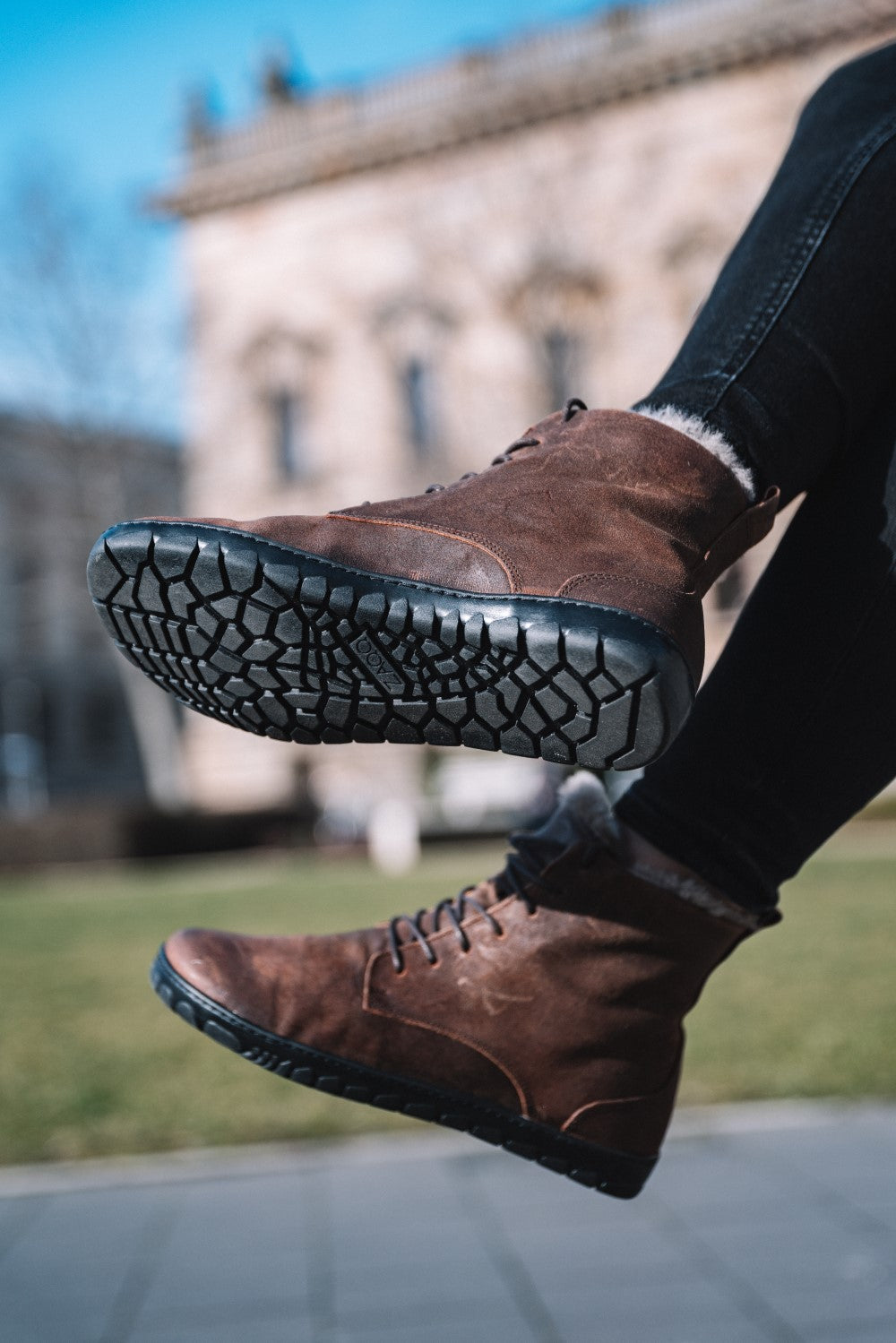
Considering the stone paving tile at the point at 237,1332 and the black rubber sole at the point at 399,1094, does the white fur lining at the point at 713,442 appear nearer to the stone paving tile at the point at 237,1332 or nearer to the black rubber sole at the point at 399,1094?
the black rubber sole at the point at 399,1094

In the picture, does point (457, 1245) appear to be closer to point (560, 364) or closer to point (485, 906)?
point (485, 906)

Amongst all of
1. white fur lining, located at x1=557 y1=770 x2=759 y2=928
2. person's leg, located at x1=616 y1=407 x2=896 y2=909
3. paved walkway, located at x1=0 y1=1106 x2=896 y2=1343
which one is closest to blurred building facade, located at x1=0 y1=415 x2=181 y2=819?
paved walkway, located at x1=0 y1=1106 x2=896 y2=1343

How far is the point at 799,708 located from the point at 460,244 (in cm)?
2022

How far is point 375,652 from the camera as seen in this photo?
1210 millimetres

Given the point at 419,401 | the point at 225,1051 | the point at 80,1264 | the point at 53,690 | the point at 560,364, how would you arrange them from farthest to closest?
the point at 53,690, the point at 419,401, the point at 560,364, the point at 225,1051, the point at 80,1264

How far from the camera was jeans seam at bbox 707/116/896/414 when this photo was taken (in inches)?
52.1

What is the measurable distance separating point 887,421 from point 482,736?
571 mm

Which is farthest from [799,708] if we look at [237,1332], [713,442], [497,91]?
[497,91]

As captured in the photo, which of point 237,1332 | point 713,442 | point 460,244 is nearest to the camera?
point 713,442

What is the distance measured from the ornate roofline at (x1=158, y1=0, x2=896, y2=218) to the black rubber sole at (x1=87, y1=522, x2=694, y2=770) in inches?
747

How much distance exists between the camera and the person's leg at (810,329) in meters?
1.31

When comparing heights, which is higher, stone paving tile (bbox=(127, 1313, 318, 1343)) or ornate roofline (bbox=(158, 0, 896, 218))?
ornate roofline (bbox=(158, 0, 896, 218))

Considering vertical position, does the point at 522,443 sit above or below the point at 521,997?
above

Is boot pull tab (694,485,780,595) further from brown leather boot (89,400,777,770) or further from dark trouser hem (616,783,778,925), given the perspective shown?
dark trouser hem (616,783,778,925)
